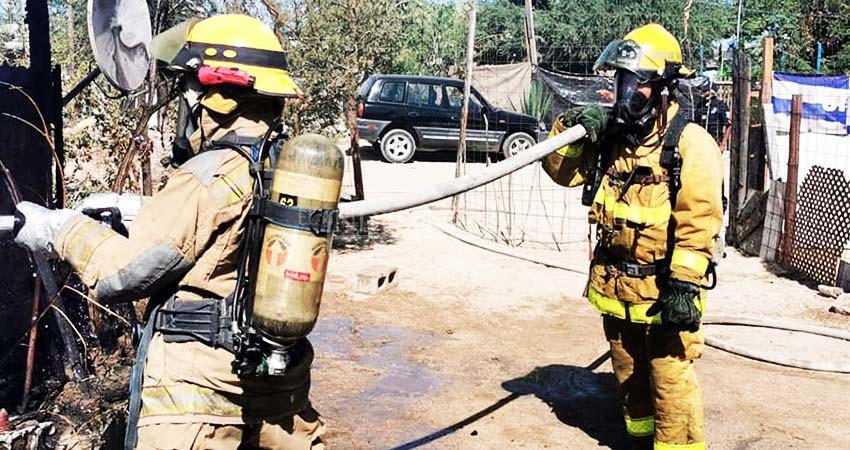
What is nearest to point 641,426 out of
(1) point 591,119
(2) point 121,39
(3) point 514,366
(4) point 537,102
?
(3) point 514,366

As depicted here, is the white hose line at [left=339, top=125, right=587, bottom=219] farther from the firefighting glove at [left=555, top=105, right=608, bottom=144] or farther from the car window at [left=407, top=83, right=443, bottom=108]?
the car window at [left=407, top=83, right=443, bottom=108]

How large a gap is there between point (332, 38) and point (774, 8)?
17.7 m

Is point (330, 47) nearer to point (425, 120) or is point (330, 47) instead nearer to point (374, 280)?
point (374, 280)

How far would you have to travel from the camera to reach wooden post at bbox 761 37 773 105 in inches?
380

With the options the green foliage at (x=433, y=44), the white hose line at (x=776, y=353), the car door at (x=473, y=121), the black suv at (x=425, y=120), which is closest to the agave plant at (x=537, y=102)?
the black suv at (x=425, y=120)

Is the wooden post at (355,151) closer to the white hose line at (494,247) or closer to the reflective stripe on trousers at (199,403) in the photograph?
the white hose line at (494,247)

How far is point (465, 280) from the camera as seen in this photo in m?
8.45

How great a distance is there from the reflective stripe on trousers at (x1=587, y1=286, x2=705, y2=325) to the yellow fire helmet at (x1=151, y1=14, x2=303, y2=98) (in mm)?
2272

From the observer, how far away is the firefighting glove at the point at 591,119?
4.28 metres

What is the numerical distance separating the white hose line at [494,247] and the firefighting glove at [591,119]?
437 cm

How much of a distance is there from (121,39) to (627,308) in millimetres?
2906

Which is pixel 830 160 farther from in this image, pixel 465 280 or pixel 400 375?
pixel 400 375

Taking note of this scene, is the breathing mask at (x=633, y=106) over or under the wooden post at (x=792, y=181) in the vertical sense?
over

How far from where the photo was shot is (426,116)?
58.7 feet
